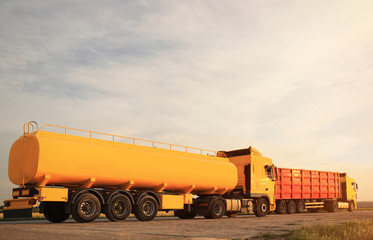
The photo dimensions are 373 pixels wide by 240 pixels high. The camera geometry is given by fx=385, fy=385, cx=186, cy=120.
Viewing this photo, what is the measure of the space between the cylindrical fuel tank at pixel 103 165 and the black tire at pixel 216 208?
0.72m

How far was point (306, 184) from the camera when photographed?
31.1 m

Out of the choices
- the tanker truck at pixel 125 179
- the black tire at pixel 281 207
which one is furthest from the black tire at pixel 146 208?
the black tire at pixel 281 207

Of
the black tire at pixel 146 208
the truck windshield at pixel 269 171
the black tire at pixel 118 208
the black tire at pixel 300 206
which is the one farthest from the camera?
the black tire at pixel 300 206

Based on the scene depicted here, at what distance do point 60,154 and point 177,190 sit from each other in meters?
7.34

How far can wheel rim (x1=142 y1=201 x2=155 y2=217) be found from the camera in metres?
18.3

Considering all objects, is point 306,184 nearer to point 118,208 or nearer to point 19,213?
point 118,208

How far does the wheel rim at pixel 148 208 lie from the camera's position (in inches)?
721

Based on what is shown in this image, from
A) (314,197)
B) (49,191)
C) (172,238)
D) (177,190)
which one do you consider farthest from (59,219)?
(314,197)

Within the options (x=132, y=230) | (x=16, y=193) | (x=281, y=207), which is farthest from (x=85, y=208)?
(x=281, y=207)

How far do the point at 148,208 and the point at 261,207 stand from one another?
8723 mm

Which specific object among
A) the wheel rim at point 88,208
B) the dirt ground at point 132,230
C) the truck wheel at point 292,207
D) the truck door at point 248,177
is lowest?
the truck wheel at point 292,207

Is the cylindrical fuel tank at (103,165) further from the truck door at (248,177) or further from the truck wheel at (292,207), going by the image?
the truck wheel at (292,207)

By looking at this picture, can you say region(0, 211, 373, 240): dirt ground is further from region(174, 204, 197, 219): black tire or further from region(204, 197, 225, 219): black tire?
region(174, 204, 197, 219): black tire

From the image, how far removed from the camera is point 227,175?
896 inches
